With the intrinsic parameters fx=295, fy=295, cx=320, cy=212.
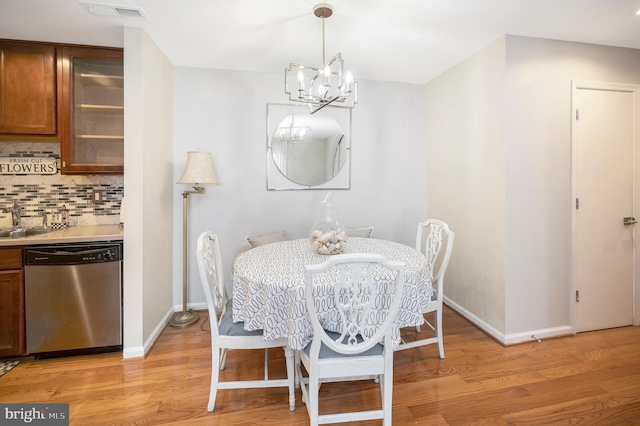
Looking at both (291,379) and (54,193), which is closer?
(291,379)

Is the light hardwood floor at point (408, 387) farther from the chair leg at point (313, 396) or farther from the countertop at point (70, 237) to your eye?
the countertop at point (70, 237)

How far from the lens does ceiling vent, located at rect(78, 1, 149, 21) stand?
77.6 inches

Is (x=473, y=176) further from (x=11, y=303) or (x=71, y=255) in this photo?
(x=11, y=303)

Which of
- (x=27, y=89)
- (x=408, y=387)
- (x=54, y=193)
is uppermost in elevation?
(x=27, y=89)

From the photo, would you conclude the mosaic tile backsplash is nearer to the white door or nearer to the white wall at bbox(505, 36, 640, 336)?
the white wall at bbox(505, 36, 640, 336)

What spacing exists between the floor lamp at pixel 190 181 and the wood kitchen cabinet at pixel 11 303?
1033mm

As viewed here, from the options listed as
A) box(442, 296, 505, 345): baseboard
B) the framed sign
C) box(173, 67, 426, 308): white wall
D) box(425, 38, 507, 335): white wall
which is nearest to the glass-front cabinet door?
the framed sign

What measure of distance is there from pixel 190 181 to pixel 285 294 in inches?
63.1

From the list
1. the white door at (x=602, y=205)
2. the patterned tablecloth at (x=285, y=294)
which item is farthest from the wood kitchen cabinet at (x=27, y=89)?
the white door at (x=602, y=205)

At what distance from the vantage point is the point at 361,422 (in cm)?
163

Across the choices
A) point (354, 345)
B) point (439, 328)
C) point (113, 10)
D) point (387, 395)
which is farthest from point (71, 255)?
point (439, 328)

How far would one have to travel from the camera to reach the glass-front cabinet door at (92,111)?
241 cm

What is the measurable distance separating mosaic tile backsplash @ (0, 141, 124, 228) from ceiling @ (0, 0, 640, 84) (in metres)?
0.93

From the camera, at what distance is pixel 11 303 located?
2.12 m
